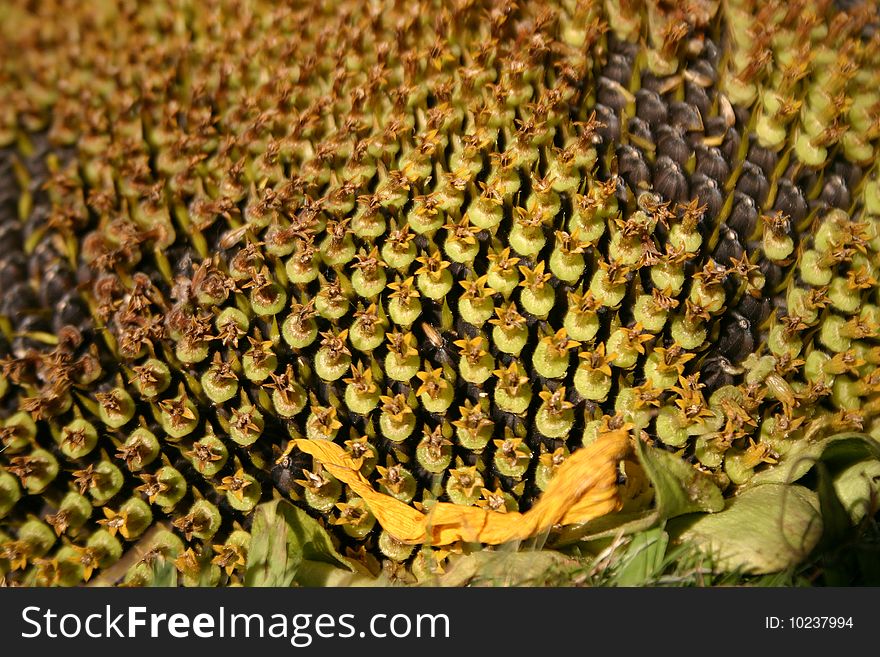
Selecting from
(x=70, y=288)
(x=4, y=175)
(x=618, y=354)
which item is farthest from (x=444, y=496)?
(x=4, y=175)

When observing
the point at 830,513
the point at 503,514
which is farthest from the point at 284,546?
the point at 830,513

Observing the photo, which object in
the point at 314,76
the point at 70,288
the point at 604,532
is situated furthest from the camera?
the point at 314,76

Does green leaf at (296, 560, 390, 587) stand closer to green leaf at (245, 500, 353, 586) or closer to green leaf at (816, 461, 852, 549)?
green leaf at (245, 500, 353, 586)

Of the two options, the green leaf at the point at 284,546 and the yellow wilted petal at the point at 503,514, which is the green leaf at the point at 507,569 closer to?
the yellow wilted petal at the point at 503,514

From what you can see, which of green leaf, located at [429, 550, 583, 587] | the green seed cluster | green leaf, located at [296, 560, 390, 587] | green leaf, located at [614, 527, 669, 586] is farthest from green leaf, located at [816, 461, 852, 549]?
green leaf, located at [296, 560, 390, 587]

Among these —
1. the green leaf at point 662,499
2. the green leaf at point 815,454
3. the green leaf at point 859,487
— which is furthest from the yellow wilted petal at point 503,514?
the green leaf at point 859,487

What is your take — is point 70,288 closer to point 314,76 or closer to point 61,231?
point 61,231
